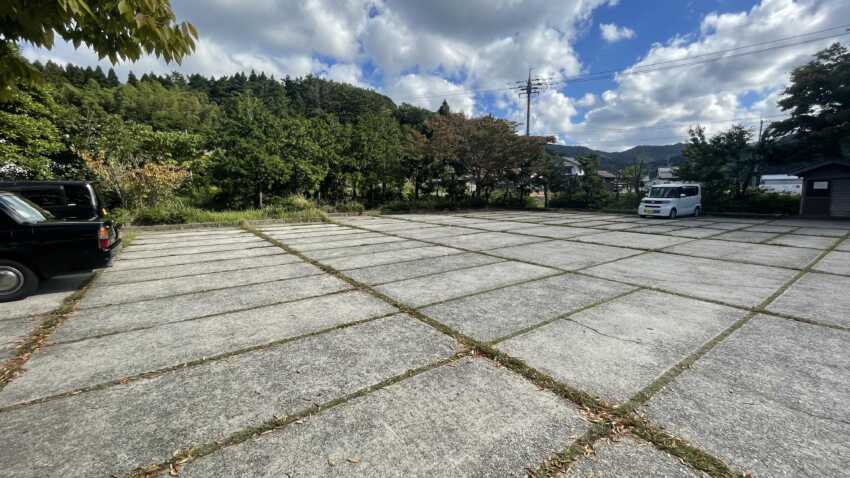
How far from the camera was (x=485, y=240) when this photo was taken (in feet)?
30.4

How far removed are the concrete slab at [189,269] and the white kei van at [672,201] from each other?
16.2 metres

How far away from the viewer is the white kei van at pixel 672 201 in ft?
51.2

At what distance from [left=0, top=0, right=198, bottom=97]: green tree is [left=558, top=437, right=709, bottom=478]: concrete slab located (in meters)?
3.49

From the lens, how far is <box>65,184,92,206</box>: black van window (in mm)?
6531

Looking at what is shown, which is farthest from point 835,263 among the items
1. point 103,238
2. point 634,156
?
point 634,156

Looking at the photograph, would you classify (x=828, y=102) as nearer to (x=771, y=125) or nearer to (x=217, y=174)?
(x=771, y=125)

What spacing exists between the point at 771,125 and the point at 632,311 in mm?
21335

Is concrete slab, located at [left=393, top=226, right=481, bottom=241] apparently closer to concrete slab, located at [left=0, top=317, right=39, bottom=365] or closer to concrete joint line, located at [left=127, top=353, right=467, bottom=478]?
concrete joint line, located at [left=127, top=353, right=467, bottom=478]

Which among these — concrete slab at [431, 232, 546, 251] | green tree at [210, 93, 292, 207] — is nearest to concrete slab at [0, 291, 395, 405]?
concrete slab at [431, 232, 546, 251]

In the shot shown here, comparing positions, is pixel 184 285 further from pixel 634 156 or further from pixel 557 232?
pixel 634 156

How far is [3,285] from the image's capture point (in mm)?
4184

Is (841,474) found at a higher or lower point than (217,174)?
lower

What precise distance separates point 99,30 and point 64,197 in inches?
247

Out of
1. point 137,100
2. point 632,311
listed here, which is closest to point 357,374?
point 632,311
